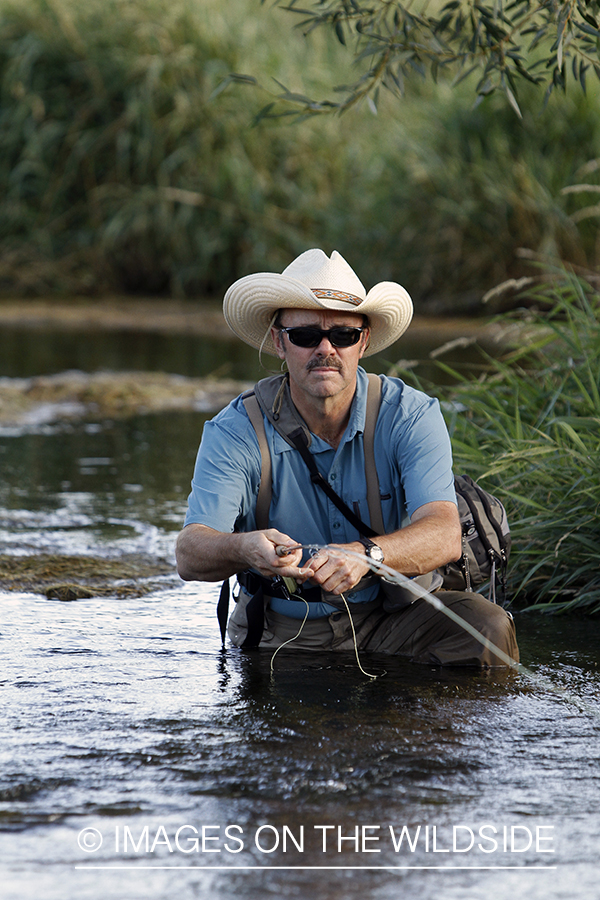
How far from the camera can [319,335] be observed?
3.87 metres

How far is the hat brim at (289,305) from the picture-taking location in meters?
3.86

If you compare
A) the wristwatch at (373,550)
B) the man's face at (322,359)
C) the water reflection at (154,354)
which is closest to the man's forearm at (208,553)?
the wristwatch at (373,550)

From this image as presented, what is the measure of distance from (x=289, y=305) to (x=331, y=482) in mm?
562

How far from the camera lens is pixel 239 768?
3264 mm

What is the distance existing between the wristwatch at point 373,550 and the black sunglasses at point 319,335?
0.65 m

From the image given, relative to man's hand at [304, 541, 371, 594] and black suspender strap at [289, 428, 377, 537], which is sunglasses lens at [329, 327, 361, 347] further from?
man's hand at [304, 541, 371, 594]

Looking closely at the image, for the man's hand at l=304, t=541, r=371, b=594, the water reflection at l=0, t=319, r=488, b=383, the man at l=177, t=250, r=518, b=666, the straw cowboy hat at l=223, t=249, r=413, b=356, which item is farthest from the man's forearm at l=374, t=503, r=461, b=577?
the water reflection at l=0, t=319, r=488, b=383

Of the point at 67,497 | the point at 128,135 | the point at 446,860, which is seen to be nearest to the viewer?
the point at 446,860

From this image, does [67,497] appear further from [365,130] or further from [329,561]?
[365,130]

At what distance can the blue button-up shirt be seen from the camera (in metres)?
3.84

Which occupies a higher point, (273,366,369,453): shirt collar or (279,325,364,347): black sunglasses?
(279,325,364,347): black sunglasses

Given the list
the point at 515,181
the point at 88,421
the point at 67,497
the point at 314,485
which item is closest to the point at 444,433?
the point at 314,485

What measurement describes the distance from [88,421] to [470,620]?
18.7 ft

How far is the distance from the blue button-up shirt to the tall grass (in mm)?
935
